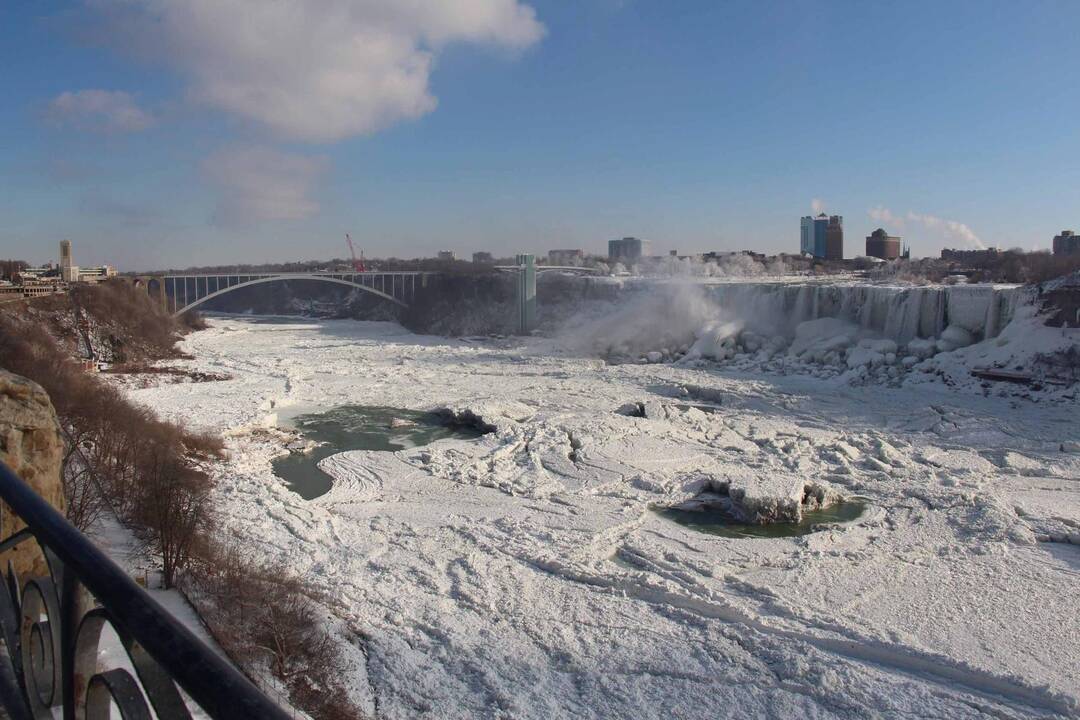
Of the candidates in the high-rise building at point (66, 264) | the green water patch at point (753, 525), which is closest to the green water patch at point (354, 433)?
the green water patch at point (753, 525)

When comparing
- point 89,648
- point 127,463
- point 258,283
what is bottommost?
point 127,463

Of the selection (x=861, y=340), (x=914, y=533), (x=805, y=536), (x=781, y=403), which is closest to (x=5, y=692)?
(x=805, y=536)

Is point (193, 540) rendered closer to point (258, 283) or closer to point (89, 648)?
point (89, 648)

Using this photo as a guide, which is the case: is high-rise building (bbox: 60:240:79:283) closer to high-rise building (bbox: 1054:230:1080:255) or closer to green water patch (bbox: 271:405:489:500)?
green water patch (bbox: 271:405:489:500)

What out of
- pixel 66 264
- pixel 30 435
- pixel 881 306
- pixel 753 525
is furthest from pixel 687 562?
pixel 66 264

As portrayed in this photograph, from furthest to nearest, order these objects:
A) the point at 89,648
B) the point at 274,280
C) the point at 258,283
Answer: the point at 258,283, the point at 274,280, the point at 89,648

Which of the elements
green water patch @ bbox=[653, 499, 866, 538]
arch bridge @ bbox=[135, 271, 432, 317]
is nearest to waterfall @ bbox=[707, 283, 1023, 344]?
green water patch @ bbox=[653, 499, 866, 538]

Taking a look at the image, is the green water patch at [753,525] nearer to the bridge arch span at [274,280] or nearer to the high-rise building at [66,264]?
the bridge arch span at [274,280]
